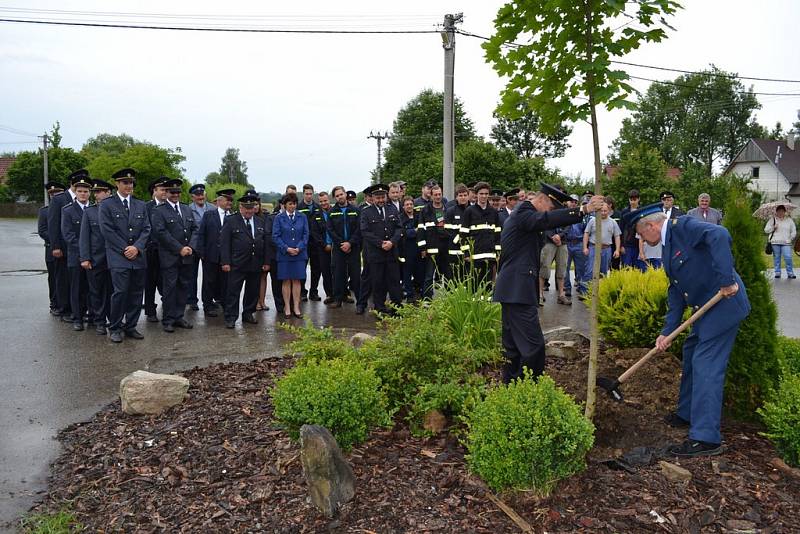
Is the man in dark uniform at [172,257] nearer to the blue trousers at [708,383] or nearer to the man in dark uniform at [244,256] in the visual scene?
the man in dark uniform at [244,256]

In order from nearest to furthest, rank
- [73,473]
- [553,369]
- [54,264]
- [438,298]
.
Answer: [73,473] → [553,369] → [438,298] → [54,264]

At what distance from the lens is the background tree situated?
55094 millimetres

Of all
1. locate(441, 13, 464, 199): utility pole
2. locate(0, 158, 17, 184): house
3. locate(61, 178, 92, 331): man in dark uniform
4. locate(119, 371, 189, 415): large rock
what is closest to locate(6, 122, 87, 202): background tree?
locate(0, 158, 17, 184): house

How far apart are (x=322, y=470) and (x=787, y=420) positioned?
291 cm

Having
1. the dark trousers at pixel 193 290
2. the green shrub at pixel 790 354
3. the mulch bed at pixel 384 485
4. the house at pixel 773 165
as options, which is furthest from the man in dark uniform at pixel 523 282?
the house at pixel 773 165

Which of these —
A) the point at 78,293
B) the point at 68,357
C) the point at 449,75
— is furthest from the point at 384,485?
the point at 449,75

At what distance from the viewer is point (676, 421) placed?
4961 millimetres

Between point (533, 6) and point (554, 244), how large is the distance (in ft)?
27.5

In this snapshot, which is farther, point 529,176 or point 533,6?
point 529,176

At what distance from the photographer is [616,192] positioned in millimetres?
30969

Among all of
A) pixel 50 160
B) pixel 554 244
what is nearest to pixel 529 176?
pixel 554 244

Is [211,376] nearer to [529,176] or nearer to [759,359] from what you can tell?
[759,359]

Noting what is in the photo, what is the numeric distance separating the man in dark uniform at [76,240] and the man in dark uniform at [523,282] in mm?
6823

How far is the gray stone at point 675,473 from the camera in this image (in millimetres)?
3932
